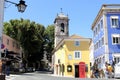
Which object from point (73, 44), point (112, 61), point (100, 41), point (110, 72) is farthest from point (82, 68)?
point (110, 72)

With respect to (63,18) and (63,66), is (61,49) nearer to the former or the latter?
(63,66)

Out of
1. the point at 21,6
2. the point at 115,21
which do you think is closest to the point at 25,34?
the point at 115,21

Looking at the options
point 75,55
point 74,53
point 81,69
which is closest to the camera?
point 81,69

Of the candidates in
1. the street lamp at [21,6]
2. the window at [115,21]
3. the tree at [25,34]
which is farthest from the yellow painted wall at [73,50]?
the street lamp at [21,6]

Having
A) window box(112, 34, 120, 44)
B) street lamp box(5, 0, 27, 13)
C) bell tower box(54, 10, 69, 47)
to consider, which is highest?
bell tower box(54, 10, 69, 47)

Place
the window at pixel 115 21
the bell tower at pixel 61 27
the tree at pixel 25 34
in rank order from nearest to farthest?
1. the window at pixel 115 21
2. the tree at pixel 25 34
3. the bell tower at pixel 61 27

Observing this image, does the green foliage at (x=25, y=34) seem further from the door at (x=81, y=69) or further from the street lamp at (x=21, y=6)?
the street lamp at (x=21, y=6)

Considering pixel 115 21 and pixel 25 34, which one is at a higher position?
pixel 25 34

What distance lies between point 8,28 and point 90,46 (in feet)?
65.6

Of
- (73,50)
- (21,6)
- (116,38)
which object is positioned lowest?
(21,6)

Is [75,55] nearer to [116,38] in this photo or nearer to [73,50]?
[73,50]

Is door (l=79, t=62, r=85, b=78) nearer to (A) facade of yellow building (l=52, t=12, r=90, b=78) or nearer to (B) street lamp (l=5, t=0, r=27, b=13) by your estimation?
(A) facade of yellow building (l=52, t=12, r=90, b=78)

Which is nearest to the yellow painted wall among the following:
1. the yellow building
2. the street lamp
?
the yellow building

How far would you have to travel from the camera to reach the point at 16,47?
77.0 m
